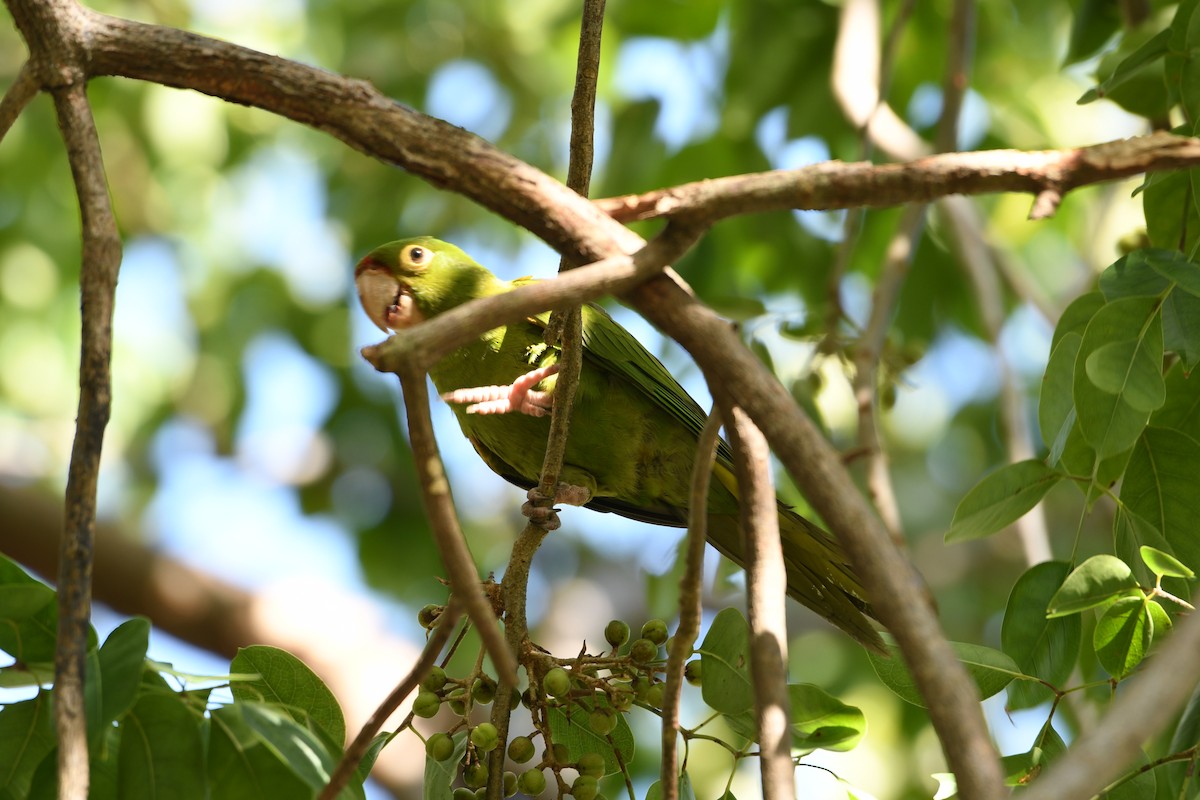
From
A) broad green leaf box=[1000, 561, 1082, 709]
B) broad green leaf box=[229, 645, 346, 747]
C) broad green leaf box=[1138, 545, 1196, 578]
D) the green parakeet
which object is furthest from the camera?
the green parakeet

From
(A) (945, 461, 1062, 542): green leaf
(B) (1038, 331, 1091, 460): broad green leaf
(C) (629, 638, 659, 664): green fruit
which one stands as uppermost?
(B) (1038, 331, 1091, 460): broad green leaf

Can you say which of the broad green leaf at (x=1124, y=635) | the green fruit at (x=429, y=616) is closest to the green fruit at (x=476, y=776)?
the green fruit at (x=429, y=616)

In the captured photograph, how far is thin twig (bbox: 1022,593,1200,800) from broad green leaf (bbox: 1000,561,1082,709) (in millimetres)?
843

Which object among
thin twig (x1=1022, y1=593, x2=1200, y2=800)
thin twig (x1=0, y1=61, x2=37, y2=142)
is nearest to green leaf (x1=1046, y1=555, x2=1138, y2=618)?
thin twig (x1=1022, y1=593, x2=1200, y2=800)

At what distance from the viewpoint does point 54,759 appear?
4.45ft

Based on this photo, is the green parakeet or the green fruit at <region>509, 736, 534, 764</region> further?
the green parakeet

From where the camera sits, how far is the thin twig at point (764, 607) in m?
1.24

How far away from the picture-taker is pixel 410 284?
3.24 meters

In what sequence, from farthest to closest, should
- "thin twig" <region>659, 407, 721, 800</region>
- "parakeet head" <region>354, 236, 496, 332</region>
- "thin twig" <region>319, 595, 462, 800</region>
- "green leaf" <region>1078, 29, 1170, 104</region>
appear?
"parakeet head" <region>354, 236, 496, 332</region>
"green leaf" <region>1078, 29, 1170, 104</region>
"thin twig" <region>659, 407, 721, 800</region>
"thin twig" <region>319, 595, 462, 800</region>

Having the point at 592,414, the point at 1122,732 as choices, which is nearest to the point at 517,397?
Result: the point at 592,414

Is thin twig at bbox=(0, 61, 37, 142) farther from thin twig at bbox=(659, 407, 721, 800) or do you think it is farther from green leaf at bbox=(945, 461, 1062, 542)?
green leaf at bbox=(945, 461, 1062, 542)

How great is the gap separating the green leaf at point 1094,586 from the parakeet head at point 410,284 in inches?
79.6

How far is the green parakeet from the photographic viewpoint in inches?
114

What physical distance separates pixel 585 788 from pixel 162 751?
651 millimetres
